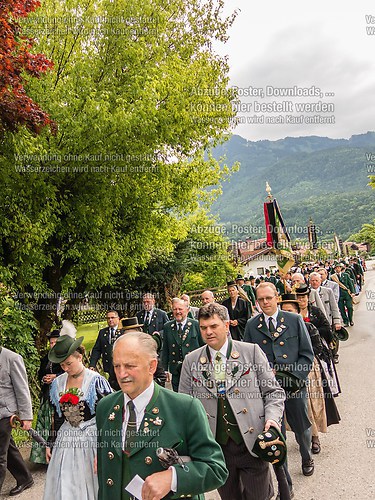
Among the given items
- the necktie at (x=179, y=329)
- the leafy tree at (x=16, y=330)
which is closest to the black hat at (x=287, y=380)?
the necktie at (x=179, y=329)

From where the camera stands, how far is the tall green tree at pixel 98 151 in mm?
8414

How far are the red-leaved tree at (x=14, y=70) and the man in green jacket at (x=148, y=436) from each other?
17.3 ft

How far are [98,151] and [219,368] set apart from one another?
6453 millimetres

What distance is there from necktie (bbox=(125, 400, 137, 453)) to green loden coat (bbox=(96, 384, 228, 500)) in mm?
38

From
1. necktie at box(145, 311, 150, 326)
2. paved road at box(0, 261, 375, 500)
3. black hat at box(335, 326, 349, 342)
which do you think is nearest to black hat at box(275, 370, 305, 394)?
paved road at box(0, 261, 375, 500)

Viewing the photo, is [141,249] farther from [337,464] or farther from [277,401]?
[277,401]

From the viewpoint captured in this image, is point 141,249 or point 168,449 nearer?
point 168,449

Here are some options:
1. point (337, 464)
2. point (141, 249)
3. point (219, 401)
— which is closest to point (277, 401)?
point (219, 401)

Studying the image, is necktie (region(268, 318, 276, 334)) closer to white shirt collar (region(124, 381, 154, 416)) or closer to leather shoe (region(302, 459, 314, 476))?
leather shoe (region(302, 459, 314, 476))

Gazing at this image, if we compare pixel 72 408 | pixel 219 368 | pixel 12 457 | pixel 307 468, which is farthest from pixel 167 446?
pixel 12 457

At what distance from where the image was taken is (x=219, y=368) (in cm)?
356

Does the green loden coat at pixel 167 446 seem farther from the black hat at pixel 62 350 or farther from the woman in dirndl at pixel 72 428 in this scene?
the black hat at pixel 62 350

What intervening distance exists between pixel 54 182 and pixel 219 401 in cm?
703

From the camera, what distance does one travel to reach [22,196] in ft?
27.4
